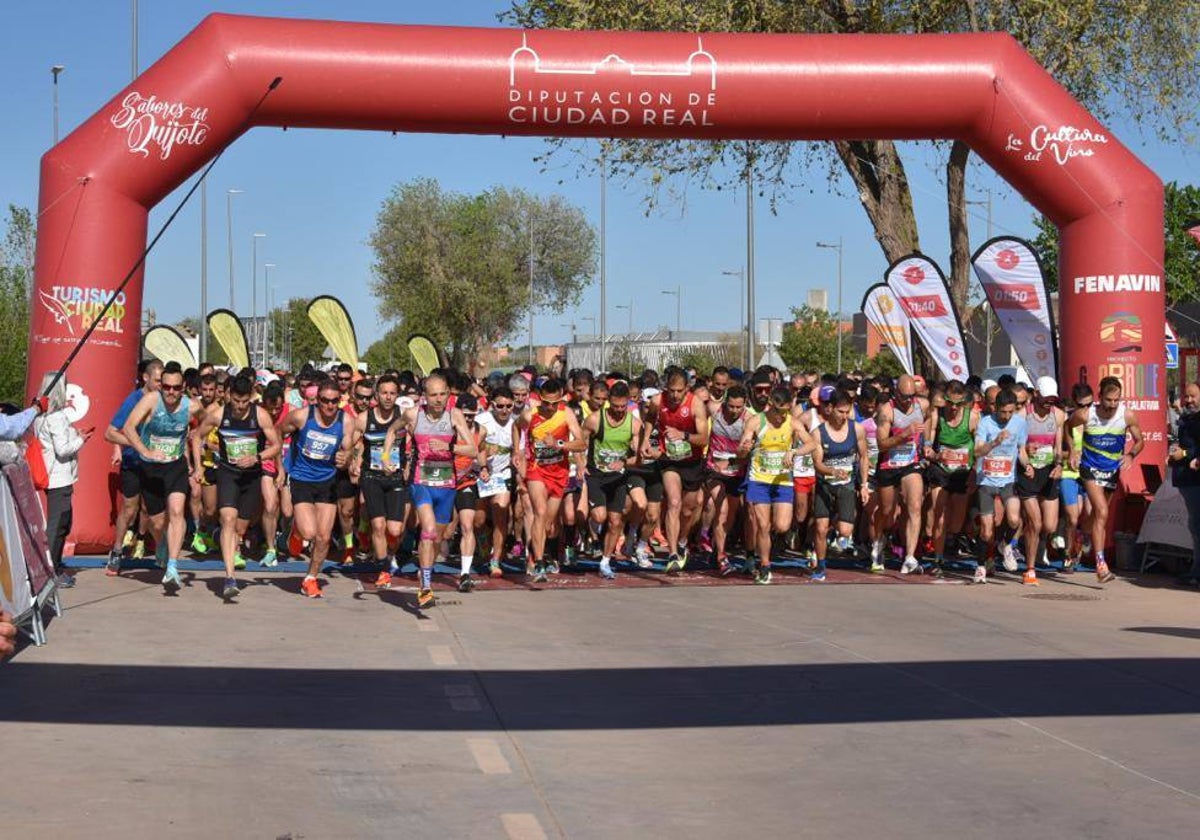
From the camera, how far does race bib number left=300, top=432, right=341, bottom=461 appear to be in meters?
13.1

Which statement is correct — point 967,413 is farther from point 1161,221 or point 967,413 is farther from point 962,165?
point 962,165

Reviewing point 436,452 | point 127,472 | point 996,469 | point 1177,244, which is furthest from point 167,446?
point 1177,244

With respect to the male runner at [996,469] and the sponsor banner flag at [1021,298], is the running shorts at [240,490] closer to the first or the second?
the male runner at [996,469]

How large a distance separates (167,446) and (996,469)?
767 cm

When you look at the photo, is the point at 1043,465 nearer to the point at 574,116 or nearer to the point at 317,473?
the point at 574,116

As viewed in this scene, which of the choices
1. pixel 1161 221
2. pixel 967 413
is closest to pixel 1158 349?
pixel 1161 221

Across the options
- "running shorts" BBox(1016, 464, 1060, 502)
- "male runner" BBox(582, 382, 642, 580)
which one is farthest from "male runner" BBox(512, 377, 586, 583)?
"running shorts" BBox(1016, 464, 1060, 502)

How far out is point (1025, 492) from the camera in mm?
15195

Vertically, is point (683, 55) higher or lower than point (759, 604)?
higher

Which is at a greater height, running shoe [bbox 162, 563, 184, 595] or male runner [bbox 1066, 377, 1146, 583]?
male runner [bbox 1066, 377, 1146, 583]

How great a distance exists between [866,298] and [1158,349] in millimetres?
5378

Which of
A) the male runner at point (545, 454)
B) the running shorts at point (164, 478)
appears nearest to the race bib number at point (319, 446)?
the running shorts at point (164, 478)

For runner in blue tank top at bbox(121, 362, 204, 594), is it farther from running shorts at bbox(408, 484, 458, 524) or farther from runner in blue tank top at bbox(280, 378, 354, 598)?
running shorts at bbox(408, 484, 458, 524)

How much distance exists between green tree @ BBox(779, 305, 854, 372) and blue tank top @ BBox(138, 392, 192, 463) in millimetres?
65139
